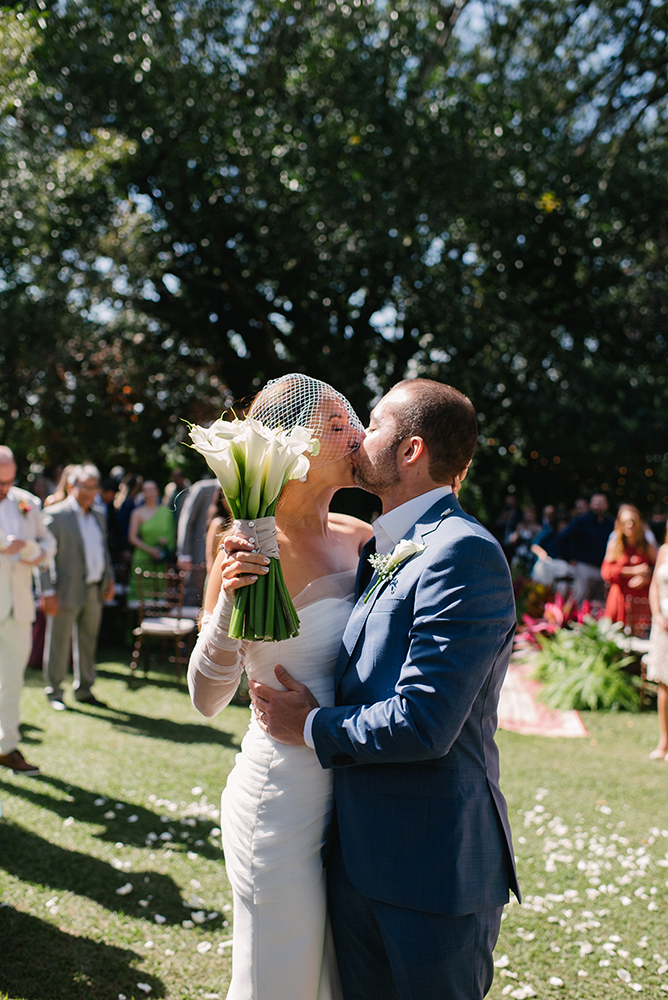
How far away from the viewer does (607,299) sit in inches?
667

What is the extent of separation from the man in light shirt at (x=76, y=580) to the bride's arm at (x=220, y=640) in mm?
5337

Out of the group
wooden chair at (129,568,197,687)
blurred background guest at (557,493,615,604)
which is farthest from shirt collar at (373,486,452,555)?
blurred background guest at (557,493,615,604)

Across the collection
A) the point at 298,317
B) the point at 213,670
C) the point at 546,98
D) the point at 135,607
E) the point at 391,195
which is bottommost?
the point at 135,607

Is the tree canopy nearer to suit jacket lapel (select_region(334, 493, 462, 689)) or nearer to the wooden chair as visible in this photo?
the wooden chair

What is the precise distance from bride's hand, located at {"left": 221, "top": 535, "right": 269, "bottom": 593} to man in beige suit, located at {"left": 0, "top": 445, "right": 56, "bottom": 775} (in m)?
4.13

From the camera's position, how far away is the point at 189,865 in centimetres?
454

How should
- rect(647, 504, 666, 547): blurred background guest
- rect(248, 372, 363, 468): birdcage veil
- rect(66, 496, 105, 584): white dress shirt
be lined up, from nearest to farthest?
1. rect(248, 372, 363, 468): birdcage veil
2. rect(66, 496, 105, 584): white dress shirt
3. rect(647, 504, 666, 547): blurred background guest

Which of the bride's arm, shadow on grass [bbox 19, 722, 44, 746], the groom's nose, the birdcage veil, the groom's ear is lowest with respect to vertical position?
shadow on grass [bbox 19, 722, 44, 746]

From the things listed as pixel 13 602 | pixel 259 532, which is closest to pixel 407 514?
pixel 259 532

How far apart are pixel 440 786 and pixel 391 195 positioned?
12.6 meters

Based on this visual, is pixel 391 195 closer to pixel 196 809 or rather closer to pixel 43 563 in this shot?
pixel 43 563

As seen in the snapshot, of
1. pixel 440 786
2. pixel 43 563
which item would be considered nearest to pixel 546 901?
pixel 440 786

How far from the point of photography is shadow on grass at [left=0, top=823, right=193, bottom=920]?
159 inches

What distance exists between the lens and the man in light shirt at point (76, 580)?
295 inches
